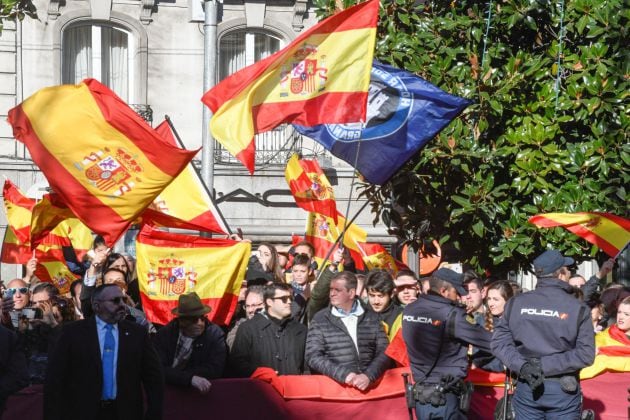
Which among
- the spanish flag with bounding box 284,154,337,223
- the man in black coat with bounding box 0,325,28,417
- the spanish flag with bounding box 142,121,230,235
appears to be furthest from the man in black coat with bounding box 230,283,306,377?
the spanish flag with bounding box 284,154,337,223

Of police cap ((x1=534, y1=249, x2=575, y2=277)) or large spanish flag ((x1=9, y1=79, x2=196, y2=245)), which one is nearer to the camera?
police cap ((x1=534, y1=249, x2=575, y2=277))

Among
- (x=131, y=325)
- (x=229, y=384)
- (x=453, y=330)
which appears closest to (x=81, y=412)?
(x=131, y=325)

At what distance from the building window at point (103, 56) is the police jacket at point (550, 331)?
14.9m

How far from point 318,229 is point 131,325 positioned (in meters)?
6.76

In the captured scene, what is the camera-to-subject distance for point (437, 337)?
35.3 ft

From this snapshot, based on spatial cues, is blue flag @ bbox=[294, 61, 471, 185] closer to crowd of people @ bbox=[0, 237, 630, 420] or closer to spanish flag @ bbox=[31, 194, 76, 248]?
crowd of people @ bbox=[0, 237, 630, 420]

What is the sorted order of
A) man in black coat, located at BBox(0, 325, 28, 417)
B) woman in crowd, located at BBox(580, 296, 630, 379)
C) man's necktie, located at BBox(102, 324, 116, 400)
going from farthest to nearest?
woman in crowd, located at BBox(580, 296, 630, 379) → man in black coat, located at BBox(0, 325, 28, 417) → man's necktie, located at BBox(102, 324, 116, 400)

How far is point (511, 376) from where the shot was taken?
10969 mm

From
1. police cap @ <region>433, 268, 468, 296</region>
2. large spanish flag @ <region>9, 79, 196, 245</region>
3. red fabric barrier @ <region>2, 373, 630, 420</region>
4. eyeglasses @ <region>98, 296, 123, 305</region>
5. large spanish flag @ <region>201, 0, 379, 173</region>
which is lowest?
red fabric barrier @ <region>2, 373, 630, 420</region>

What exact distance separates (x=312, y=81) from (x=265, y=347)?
227 cm

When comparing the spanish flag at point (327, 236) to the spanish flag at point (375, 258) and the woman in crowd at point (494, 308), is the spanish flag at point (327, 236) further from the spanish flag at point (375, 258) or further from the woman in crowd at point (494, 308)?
the woman in crowd at point (494, 308)

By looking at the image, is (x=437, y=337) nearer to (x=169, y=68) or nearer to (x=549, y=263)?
(x=549, y=263)

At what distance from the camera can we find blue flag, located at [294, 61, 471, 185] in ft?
40.9

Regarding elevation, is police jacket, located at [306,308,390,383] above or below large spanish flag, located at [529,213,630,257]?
below
